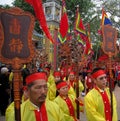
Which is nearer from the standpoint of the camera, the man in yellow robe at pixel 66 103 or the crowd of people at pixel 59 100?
the crowd of people at pixel 59 100

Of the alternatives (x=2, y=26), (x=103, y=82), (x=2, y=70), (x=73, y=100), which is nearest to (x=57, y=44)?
(x=2, y=70)

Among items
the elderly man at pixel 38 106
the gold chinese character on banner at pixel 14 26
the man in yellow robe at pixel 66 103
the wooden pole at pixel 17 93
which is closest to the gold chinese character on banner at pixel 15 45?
the gold chinese character on banner at pixel 14 26

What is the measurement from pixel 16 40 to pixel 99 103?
2.03 metres

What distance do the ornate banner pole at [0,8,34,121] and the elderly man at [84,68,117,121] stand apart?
5.64 feet

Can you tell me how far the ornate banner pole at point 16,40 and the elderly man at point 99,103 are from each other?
5.64ft

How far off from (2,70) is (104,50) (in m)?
4.44

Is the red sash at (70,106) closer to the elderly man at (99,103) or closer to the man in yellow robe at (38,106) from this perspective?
the elderly man at (99,103)

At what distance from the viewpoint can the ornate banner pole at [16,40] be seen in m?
3.45

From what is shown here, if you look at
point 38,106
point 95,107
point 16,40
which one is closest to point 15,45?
point 16,40

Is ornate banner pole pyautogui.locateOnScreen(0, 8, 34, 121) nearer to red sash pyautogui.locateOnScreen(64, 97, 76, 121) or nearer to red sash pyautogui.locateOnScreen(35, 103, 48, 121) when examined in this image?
red sash pyautogui.locateOnScreen(35, 103, 48, 121)

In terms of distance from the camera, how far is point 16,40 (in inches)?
139

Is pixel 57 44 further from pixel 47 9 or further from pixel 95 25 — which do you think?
pixel 95 25

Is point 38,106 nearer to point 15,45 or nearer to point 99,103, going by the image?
point 15,45

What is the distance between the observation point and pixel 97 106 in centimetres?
482
